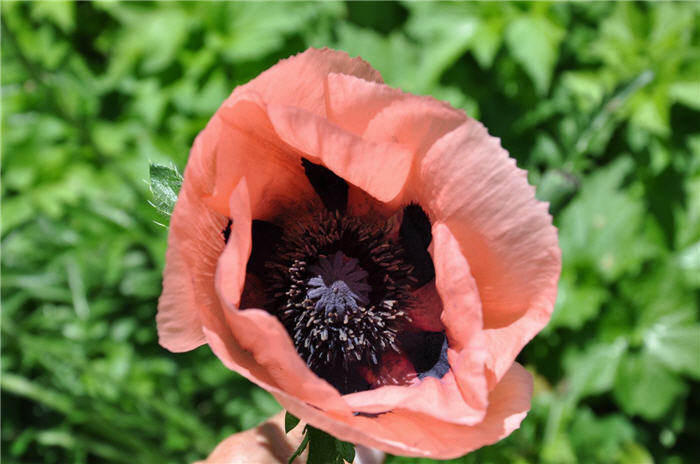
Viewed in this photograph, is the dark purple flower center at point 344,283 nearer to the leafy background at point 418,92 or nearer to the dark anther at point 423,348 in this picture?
the dark anther at point 423,348

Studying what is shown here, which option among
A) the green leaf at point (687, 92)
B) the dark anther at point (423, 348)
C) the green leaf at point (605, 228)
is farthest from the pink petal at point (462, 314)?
the green leaf at point (687, 92)

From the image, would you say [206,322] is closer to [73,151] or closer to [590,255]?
[590,255]

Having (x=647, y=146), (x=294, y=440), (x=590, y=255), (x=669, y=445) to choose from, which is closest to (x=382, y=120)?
(x=294, y=440)

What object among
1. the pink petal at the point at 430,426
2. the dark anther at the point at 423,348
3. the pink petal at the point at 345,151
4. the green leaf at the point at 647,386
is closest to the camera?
the pink petal at the point at 430,426

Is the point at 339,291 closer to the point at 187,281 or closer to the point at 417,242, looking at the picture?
the point at 417,242

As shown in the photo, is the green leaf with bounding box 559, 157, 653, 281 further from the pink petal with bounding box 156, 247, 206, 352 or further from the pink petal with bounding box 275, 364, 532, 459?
the pink petal with bounding box 156, 247, 206, 352

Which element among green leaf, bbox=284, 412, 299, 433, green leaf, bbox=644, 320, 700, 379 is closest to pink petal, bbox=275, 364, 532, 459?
green leaf, bbox=284, 412, 299, 433

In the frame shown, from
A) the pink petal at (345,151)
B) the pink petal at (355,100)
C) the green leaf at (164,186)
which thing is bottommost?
the green leaf at (164,186)
